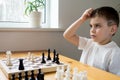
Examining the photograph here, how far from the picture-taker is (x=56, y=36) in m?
2.02

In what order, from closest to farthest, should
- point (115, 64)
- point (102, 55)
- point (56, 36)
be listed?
point (115, 64)
point (102, 55)
point (56, 36)

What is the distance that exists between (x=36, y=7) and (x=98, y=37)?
2.90 ft

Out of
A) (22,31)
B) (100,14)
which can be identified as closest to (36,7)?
(22,31)

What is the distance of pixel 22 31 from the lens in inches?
73.0

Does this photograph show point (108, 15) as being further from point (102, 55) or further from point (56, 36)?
point (56, 36)

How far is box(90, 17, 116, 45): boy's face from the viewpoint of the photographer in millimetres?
1376

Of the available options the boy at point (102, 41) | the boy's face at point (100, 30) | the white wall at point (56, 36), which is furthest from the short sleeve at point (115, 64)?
the white wall at point (56, 36)

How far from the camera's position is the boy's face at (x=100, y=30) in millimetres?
1376

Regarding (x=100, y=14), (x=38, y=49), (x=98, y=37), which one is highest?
(x=100, y=14)

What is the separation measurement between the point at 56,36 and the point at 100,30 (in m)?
0.71

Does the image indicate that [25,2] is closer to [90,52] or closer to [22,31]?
[22,31]

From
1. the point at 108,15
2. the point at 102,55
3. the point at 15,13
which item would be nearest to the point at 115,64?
the point at 102,55

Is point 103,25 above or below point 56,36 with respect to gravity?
above

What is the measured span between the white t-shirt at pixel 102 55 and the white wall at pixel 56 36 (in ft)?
1.65
